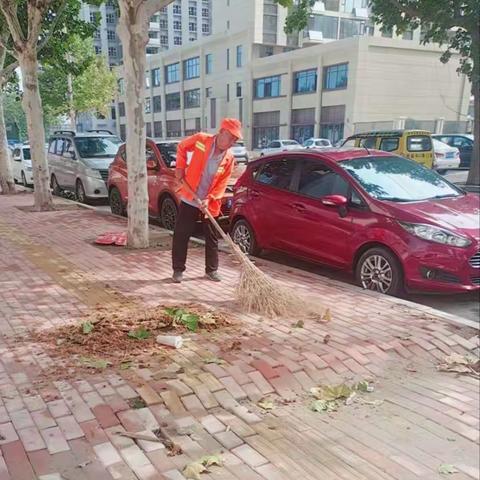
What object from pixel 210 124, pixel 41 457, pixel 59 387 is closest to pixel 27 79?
pixel 59 387

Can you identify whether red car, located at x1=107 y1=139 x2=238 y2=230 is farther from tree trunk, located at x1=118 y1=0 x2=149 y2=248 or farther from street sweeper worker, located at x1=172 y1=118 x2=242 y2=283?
street sweeper worker, located at x1=172 y1=118 x2=242 y2=283

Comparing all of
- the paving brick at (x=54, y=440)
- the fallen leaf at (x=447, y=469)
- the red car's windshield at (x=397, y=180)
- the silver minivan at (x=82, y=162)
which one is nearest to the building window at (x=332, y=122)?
the silver minivan at (x=82, y=162)

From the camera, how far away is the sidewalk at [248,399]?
111 inches

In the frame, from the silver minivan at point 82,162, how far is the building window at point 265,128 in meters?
39.8

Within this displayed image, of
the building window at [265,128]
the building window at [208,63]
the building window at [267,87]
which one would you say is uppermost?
the building window at [208,63]

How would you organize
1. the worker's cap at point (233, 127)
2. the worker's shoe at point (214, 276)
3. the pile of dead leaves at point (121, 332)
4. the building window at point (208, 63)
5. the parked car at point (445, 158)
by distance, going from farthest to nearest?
the building window at point (208, 63)
the parked car at point (445, 158)
the worker's shoe at point (214, 276)
the worker's cap at point (233, 127)
the pile of dead leaves at point (121, 332)

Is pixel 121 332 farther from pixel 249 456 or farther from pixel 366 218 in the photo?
pixel 366 218

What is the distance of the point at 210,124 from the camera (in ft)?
212

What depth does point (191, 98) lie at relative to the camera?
222 ft

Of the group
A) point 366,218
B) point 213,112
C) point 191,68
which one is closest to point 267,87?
point 213,112

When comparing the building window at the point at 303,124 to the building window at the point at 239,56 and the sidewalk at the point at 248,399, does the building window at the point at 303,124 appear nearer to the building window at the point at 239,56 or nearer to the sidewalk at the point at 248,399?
the building window at the point at 239,56

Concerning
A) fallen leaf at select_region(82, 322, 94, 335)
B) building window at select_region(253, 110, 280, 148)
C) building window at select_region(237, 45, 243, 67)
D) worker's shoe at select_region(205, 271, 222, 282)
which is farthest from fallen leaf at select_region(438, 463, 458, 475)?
building window at select_region(237, 45, 243, 67)

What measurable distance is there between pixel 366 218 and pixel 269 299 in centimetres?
173

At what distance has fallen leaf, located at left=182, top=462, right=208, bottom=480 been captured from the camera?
2670 mm
